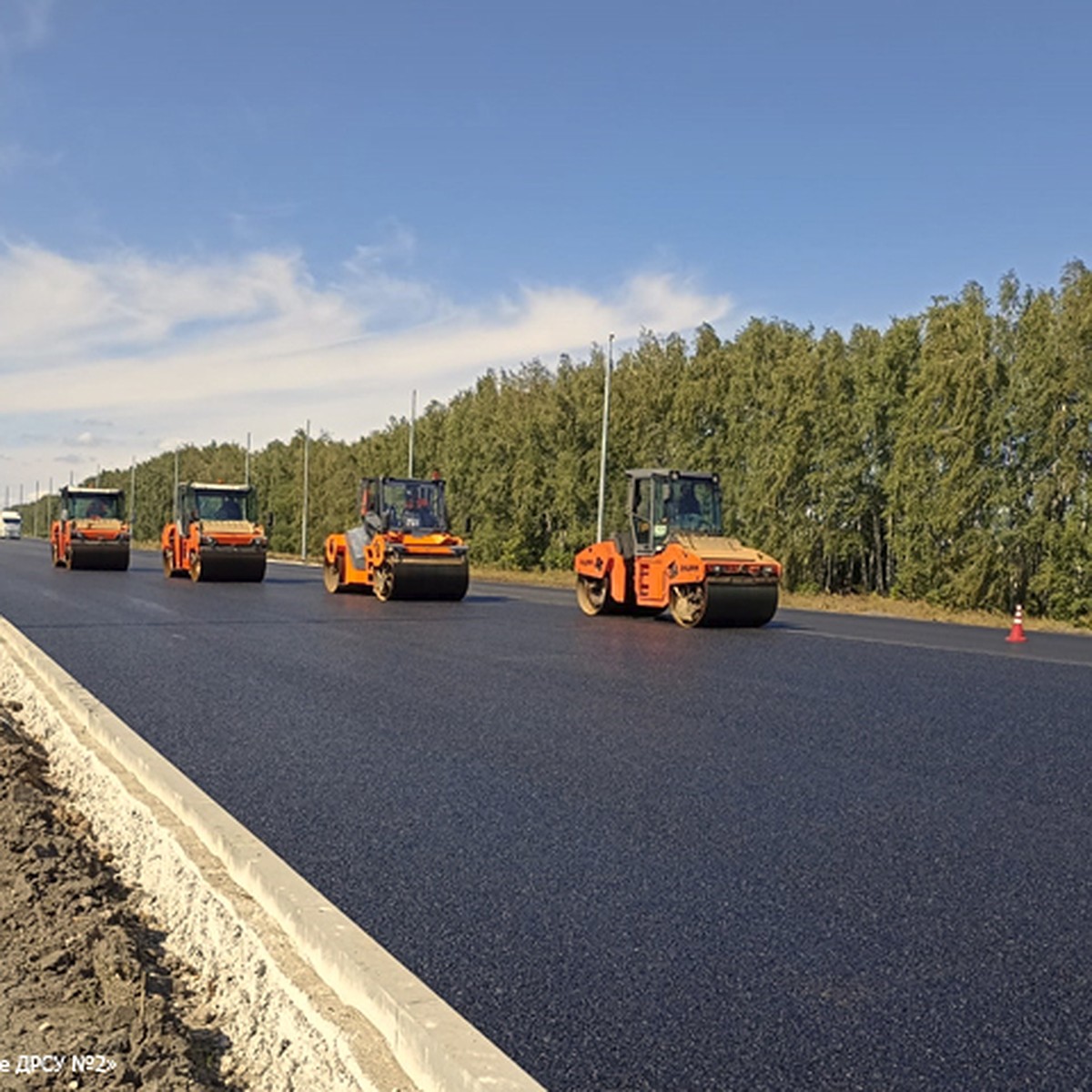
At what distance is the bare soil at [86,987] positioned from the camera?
3441mm

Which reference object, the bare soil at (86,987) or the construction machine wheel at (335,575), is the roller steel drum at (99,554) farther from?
the bare soil at (86,987)

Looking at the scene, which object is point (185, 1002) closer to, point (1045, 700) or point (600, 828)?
point (600, 828)

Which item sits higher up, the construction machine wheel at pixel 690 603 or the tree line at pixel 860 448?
the tree line at pixel 860 448

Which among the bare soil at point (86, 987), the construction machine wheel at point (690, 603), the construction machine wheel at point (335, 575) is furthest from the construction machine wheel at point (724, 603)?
the bare soil at point (86, 987)

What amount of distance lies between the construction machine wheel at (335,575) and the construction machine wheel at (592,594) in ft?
19.6

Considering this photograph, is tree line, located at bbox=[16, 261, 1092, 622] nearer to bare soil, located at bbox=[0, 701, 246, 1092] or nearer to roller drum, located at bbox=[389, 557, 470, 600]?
roller drum, located at bbox=[389, 557, 470, 600]

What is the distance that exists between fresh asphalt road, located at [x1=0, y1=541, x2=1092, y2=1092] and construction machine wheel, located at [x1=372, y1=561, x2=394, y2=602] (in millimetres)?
9377

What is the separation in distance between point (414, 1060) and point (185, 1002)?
47.0 inches

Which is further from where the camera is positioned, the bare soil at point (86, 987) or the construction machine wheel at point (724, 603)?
the construction machine wheel at point (724, 603)

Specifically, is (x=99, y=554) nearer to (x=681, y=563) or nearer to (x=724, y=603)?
(x=681, y=563)

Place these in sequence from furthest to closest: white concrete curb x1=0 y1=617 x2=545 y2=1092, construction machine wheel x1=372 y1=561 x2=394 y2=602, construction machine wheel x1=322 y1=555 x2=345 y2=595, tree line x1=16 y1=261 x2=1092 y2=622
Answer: tree line x1=16 y1=261 x2=1092 y2=622 → construction machine wheel x1=322 y1=555 x2=345 y2=595 → construction machine wheel x1=372 y1=561 x2=394 y2=602 → white concrete curb x1=0 y1=617 x2=545 y2=1092

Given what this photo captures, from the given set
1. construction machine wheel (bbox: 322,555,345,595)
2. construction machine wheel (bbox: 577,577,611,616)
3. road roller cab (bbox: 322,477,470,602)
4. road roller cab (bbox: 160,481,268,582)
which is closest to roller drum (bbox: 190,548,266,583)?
road roller cab (bbox: 160,481,268,582)

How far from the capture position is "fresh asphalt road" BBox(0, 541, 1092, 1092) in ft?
11.9

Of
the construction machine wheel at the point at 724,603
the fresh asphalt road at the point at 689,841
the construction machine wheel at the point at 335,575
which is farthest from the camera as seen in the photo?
the construction machine wheel at the point at 335,575
